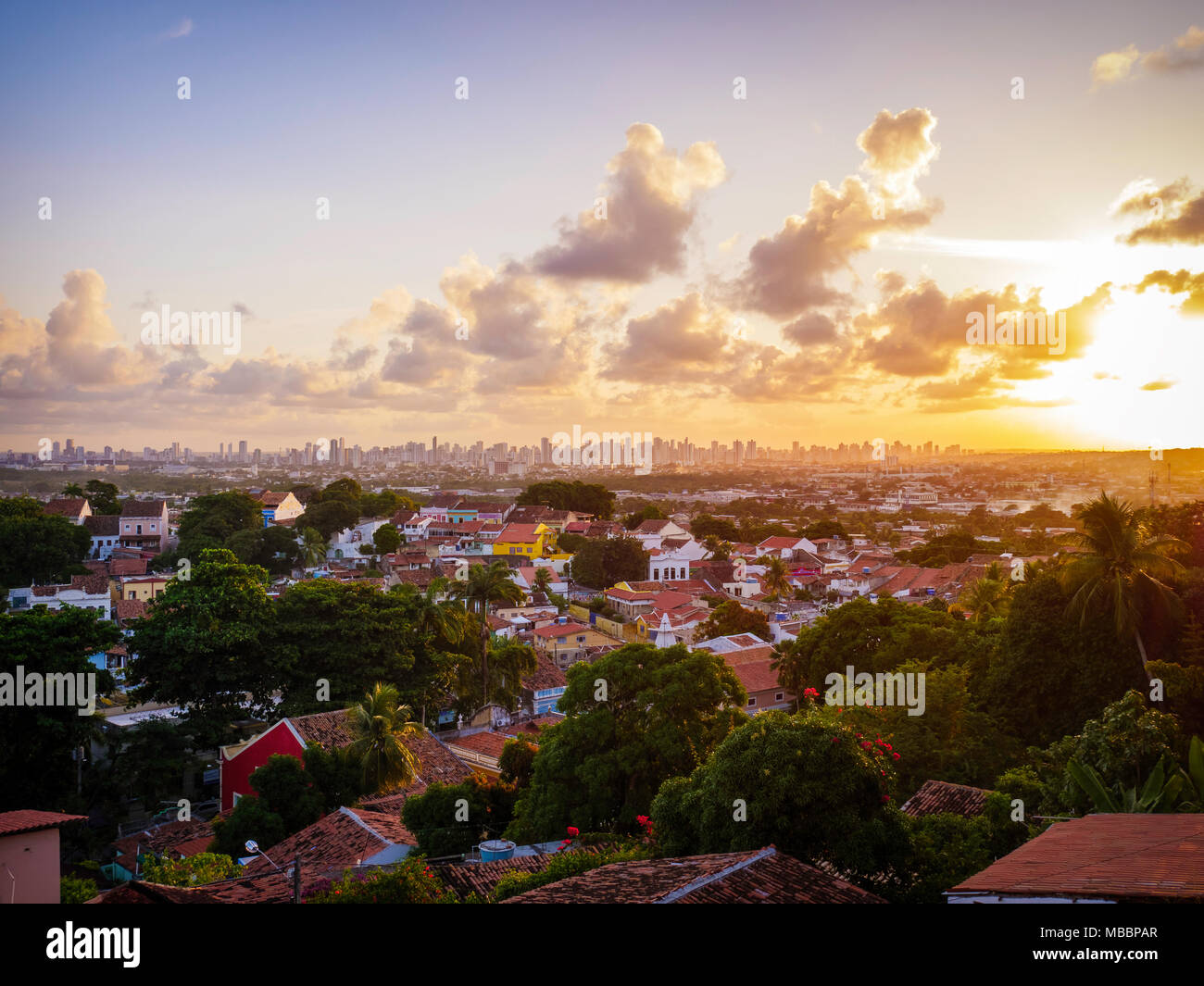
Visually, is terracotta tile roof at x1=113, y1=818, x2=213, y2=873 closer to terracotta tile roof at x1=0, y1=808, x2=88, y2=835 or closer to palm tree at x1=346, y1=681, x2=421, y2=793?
palm tree at x1=346, y1=681, x2=421, y2=793

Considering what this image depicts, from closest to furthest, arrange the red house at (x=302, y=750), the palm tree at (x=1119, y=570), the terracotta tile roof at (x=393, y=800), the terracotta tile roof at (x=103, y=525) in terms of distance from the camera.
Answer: the palm tree at (x=1119, y=570), the terracotta tile roof at (x=393, y=800), the red house at (x=302, y=750), the terracotta tile roof at (x=103, y=525)

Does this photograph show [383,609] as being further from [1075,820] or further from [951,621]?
[1075,820]

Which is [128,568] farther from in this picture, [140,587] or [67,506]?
[67,506]

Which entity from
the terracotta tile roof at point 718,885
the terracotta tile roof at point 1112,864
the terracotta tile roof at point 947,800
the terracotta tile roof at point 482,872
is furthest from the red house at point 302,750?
the terracotta tile roof at point 1112,864

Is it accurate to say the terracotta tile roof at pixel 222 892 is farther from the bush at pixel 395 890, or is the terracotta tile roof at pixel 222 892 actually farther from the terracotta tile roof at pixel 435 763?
the terracotta tile roof at pixel 435 763

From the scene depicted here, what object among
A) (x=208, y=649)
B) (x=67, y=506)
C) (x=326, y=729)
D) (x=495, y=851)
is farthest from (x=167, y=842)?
(x=67, y=506)

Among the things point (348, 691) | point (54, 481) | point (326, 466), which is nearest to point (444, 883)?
point (348, 691)

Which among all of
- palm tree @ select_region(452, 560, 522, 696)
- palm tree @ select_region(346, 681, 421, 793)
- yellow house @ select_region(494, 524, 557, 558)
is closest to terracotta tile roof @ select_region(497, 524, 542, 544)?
yellow house @ select_region(494, 524, 557, 558)
